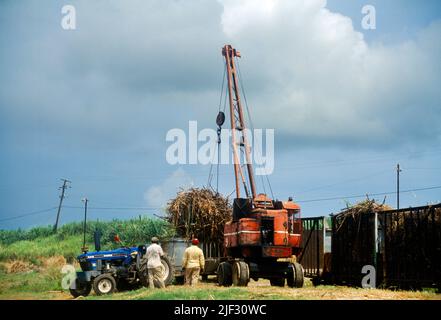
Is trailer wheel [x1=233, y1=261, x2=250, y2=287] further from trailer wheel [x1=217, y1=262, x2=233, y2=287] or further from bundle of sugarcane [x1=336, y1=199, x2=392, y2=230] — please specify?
bundle of sugarcane [x1=336, y1=199, x2=392, y2=230]

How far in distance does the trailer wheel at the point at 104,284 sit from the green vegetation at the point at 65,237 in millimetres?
15723

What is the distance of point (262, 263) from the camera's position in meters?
21.1

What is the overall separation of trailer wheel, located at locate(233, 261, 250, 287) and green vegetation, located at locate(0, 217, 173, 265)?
54.3 feet

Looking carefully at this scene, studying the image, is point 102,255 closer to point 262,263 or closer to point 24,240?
point 262,263

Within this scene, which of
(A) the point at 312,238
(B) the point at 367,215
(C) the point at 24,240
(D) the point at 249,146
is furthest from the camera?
(C) the point at 24,240

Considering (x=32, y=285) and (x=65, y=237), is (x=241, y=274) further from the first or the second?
(x=65, y=237)

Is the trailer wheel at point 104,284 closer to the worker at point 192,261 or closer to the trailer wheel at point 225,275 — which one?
the worker at point 192,261

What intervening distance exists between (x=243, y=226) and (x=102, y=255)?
17.5 ft

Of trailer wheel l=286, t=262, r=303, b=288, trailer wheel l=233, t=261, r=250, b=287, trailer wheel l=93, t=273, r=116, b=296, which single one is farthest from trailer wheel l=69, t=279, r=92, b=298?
trailer wheel l=286, t=262, r=303, b=288

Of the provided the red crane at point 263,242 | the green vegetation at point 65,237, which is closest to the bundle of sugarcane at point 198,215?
the red crane at point 263,242

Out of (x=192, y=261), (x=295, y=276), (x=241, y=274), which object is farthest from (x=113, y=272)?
(x=295, y=276)

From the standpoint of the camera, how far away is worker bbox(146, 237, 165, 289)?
19.4 metres

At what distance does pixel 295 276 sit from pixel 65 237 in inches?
1814
